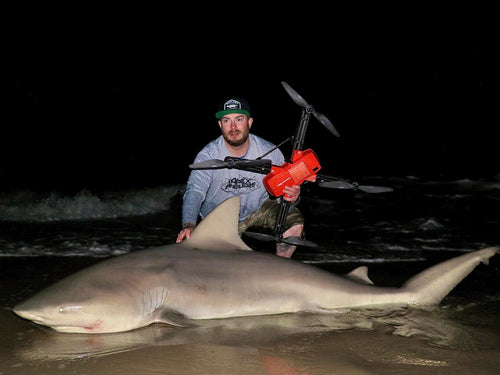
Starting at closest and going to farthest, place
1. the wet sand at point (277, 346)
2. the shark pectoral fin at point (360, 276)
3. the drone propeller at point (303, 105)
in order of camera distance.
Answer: the wet sand at point (277, 346), the shark pectoral fin at point (360, 276), the drone propeller at point (303, 105)

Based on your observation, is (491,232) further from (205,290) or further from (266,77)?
(266,77)

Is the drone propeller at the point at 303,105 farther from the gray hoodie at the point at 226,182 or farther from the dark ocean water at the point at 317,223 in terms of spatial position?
the dark ocean water at the point at 317,223

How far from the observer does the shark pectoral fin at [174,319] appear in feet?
10.7

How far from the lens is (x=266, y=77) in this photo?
5506 cm

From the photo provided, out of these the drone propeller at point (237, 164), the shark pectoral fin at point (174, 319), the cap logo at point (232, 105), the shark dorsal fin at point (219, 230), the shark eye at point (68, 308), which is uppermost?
the cap logo at point (232, 105)

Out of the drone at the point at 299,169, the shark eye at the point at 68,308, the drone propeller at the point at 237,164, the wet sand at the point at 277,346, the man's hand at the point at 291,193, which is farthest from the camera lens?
the man's hand at the point at 291,193

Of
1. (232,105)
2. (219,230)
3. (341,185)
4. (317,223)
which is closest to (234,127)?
(232,105)

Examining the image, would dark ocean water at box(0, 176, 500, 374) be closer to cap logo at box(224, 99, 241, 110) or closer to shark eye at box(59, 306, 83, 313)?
shark eye at box(59, 306, 83, 313)

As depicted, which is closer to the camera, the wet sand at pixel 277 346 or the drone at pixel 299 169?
the wet sand at pixel 277 346

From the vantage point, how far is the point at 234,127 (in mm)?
5391

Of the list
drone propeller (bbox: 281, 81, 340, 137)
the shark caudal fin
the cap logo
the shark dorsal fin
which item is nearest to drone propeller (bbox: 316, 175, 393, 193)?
drone propeller (bbox: 281, 81, 340, 137)

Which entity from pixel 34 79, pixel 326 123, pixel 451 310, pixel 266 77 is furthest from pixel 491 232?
pixel 266 77

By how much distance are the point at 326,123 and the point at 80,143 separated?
79.1ft

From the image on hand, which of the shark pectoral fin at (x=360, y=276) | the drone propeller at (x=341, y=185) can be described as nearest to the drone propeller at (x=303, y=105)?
the drone propeller at (x=341, y=185)
